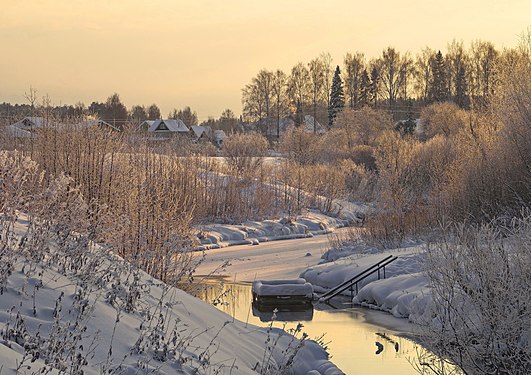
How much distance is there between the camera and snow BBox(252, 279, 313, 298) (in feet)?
58.7

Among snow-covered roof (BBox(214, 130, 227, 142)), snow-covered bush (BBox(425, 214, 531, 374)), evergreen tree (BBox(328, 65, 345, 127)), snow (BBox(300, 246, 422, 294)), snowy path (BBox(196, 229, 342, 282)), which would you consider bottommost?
snowy path (BBox(196, 229, 342, 282))

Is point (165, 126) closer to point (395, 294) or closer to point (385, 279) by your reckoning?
point (385, 279)

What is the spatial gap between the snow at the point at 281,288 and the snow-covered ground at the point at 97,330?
8556 millimetres

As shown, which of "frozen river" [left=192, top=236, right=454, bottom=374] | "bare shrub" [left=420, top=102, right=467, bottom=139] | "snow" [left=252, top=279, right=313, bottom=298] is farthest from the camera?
"bare shrub" [left=420, top=102, right=467, bottom=139]

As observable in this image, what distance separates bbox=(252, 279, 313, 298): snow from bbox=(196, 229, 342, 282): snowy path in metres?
1.60

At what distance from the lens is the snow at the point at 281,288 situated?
17891mm

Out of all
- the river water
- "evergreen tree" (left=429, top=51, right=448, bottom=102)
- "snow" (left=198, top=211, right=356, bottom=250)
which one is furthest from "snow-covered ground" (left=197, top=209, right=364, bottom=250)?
"evergreen tree" (left=429, top=51, right=448, bottom=102)

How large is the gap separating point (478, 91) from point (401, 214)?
140 feet

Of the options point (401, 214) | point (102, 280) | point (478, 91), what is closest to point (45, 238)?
point (102, 280)

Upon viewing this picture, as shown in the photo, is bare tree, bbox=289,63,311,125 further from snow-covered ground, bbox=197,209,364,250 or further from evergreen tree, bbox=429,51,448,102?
snow-covered ground, bbox=197,209,364,250

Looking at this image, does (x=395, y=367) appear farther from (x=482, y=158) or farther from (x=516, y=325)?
(x=482, y=158)

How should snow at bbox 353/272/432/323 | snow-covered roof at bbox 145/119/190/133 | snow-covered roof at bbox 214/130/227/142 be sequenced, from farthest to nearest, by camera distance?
snow-covered roof at bbox 214/130/227/142, snow-covered roof at bbox 145/119/190/133, snow at bbox 353/272/432/323

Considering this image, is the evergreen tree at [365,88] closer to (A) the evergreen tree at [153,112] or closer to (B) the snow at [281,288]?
(A) the evergreen tree at [153,112]

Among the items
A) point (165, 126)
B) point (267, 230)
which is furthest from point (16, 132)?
point (165, 126)
